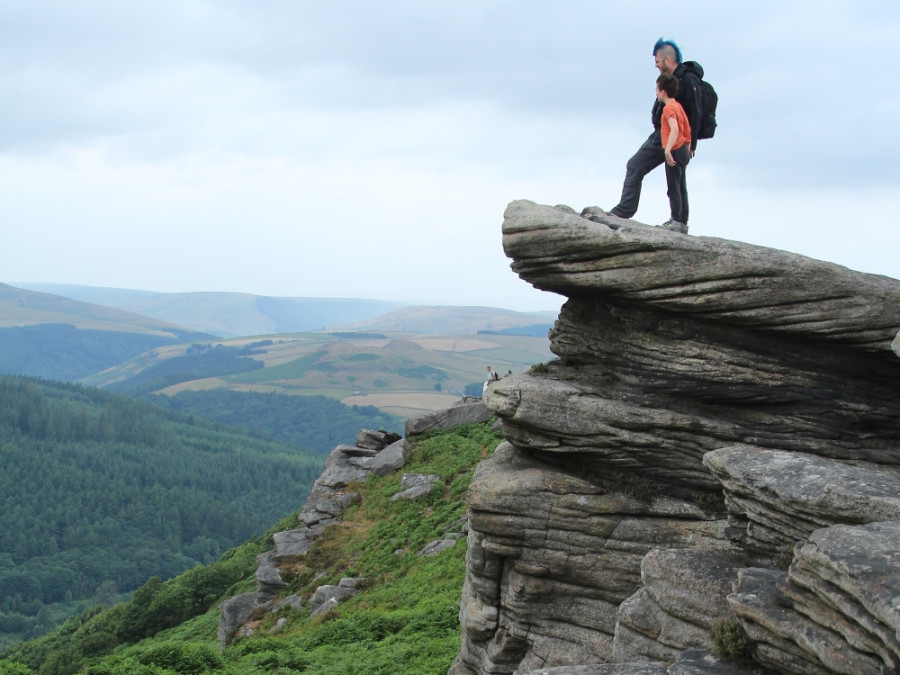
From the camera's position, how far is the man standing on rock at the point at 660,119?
1864cm

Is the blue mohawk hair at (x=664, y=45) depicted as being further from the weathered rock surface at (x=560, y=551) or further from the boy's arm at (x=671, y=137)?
the weathered rock surface at (x=560, y=551)

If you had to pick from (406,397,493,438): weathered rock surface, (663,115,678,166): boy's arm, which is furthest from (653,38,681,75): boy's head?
(406,397,493,438): weathered rock surface

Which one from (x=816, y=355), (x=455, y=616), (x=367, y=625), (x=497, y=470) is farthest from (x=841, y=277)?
(x=367, y=625)

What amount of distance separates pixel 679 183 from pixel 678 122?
1573mm

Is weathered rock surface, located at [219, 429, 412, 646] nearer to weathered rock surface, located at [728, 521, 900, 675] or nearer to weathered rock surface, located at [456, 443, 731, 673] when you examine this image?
weathered rock surface, located at [456, 443, 731, 673]

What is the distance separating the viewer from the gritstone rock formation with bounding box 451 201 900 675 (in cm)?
1432

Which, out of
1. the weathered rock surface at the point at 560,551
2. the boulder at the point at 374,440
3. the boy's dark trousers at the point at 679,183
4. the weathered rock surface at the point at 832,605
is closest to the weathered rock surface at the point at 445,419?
the boulder at the point at 374,440

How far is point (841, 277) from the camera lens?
16219mm

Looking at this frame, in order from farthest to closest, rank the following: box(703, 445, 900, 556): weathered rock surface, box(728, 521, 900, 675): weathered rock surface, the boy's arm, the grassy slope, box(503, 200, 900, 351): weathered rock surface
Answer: the grassy slope, the boy's arm, box(503, 200, 900, 351): weathered rock surface, box(703, 445, 900, 556): weathered rock surface, box(728, 521, 900, 675): weathered rock surface

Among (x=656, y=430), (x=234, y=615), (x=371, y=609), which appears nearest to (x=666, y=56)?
(x=656, y=430)

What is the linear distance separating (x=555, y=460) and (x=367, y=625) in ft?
44.1

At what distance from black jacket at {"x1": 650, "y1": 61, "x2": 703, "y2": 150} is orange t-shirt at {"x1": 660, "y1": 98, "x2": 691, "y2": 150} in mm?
417

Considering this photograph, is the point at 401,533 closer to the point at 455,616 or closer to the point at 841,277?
the point at 455,616

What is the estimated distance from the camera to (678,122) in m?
18.5
